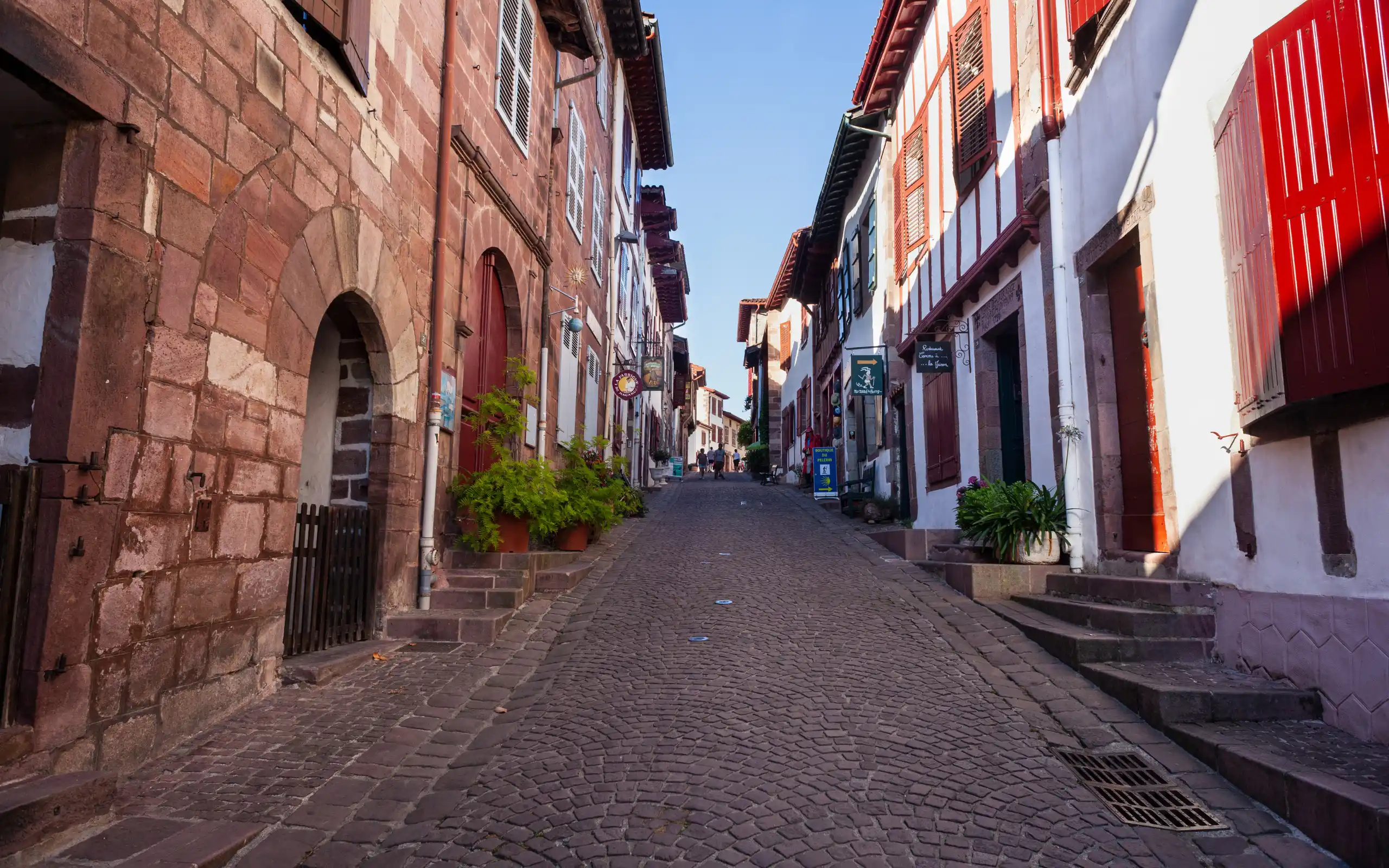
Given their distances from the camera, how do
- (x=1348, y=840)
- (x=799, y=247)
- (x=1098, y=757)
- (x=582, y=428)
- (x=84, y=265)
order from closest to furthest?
(x=1348, y=840) < (x=84, y=265) < (x=1098, y=757) < (x=582, y=428) < (x=799, y=247)

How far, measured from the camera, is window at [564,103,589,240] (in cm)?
1135

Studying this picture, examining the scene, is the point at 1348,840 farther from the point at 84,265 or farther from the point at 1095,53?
the point at 1095,53

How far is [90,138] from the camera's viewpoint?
128 inches

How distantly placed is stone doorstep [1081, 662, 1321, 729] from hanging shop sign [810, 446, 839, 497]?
1217 centimetres

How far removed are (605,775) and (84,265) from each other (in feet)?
9.28

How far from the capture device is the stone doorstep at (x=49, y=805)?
2.66 metres

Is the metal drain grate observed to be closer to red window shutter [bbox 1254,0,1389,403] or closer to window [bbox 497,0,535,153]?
red window shutter [bbox 1254,0,1389,403]

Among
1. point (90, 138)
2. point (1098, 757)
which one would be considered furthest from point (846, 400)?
point (90, 138)

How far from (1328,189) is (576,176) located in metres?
9.63

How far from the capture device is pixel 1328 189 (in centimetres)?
356

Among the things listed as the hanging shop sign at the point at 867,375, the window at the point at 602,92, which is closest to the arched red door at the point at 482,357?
the hanging shop sign at the point at 867,375

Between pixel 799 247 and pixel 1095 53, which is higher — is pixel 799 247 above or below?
above

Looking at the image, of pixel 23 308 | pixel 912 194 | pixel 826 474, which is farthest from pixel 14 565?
pixel 826 474

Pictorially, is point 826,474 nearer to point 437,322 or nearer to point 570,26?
point 570,26
